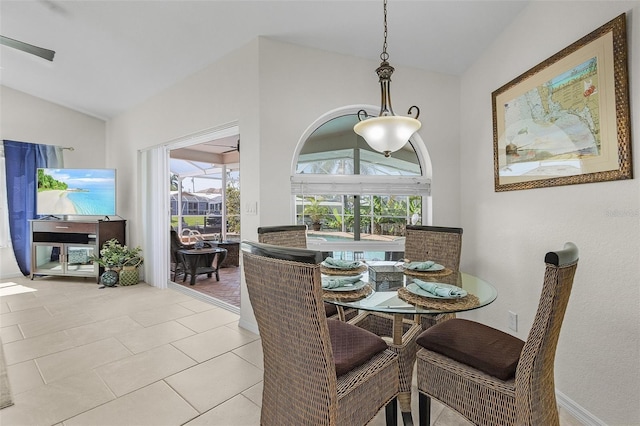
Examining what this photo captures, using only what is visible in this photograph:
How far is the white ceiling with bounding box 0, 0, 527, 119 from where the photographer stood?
89.4 inches

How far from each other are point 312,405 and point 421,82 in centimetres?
291

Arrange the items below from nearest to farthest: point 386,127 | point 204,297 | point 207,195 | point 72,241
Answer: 1. point 386,127
2. point 204,297
3. point 72,241
4. point 207,195

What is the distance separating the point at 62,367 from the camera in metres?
2.19

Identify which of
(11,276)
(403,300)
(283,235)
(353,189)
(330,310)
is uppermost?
(353,189)

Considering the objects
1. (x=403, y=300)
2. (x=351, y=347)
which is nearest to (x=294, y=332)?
(x=351, y=347)

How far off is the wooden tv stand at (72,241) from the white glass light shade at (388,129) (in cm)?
454

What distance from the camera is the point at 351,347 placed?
53.8 inches

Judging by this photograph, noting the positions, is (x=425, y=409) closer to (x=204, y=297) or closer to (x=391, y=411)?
(x=391, y=411)

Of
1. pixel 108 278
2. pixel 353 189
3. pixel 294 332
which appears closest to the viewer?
pixel 294 332

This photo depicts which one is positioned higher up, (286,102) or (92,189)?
(286,102)

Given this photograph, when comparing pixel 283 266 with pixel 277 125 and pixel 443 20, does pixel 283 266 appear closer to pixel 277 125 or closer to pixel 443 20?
pixel 277 125

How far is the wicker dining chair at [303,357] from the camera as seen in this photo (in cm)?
102

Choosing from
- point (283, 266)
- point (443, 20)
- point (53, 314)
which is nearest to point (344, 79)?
point (443, 20)

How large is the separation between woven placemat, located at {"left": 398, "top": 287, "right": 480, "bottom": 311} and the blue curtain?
5.95 m
